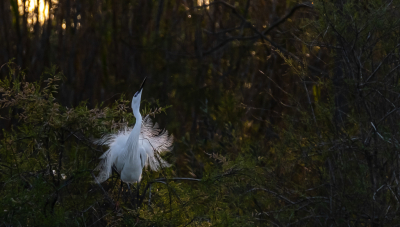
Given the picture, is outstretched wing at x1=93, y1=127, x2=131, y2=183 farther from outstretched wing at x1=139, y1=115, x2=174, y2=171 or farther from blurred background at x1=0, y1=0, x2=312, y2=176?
blurred background at x1=0, y1=0, x2=312, y2=176

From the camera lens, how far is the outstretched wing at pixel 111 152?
3467mm

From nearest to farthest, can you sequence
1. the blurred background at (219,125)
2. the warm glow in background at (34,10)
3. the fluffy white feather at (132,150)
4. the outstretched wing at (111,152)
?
the blurred background at (219,125)
the outstretched wing at (111,152)
the fluffy white feather at (132,150)
the warm glow in background at (34,10)

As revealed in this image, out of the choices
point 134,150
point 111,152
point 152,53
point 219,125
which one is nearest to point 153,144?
point 134,150

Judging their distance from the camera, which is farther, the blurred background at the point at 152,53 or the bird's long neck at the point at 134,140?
the blurred background at the point at 152,53

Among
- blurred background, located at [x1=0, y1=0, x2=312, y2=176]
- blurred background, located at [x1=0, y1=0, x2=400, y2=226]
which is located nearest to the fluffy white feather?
blurred background, located at [x1=0, y1=0, x2=400, y2=226]

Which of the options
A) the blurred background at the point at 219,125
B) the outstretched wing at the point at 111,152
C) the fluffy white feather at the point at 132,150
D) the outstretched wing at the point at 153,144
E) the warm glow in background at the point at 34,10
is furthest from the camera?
the warm glow in background at the point at 34,10

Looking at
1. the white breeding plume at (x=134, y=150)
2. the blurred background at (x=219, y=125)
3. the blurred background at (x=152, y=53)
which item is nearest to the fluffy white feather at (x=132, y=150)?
the white breeding plume at (x=134, y=150)

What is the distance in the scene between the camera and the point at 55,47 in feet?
29.2

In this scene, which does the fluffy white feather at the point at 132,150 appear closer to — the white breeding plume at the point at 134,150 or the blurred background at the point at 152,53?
the white breeding plume at the point at 134,150

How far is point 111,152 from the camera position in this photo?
3.69m

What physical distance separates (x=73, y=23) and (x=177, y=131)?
10.7ft

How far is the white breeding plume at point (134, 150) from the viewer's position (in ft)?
11.8

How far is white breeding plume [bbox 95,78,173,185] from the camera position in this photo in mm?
3584

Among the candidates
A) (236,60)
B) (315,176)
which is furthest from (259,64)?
(315,176)
